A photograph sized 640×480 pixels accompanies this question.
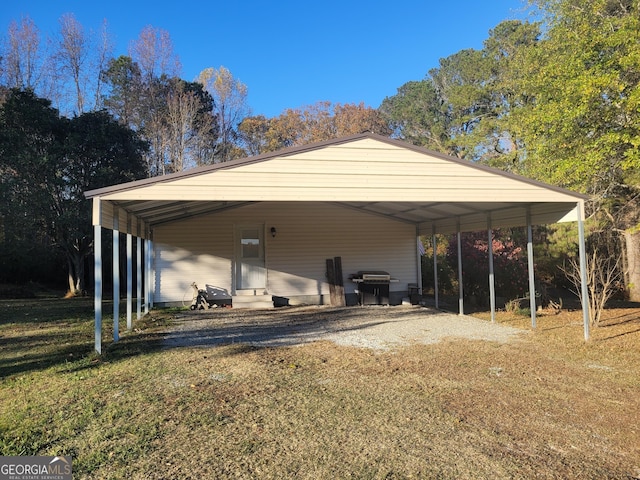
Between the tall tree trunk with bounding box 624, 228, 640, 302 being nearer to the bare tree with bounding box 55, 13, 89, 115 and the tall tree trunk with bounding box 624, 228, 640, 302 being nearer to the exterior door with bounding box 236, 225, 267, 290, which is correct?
the exterior door with bounding box 236, 225, 267, 290

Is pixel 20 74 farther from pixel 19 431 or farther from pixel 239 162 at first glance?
pixel 19 431

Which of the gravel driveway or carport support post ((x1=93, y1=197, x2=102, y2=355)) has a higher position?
carport support post ((x1=93, y1=197, x2=102, y2=355))

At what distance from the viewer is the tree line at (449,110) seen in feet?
29.4

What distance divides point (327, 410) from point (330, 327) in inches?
196

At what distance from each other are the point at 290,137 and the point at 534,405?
25.0m

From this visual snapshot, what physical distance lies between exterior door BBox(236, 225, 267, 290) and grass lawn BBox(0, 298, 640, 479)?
219 inches

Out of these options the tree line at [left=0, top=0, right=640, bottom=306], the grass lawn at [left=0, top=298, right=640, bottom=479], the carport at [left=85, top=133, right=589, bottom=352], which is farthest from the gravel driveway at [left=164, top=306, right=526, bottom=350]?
the tree line at [left=0, top=0, right=640, bottom=306]

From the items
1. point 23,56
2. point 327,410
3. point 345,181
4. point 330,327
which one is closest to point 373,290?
point 330,327

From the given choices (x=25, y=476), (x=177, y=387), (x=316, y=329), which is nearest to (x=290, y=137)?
(x=316, y=329)

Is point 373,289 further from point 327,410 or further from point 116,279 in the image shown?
point 327,410

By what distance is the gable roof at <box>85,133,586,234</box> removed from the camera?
6.55 meters

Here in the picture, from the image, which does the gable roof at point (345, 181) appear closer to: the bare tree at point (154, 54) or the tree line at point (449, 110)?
the tree line at point (449, 110)

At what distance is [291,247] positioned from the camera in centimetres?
1298

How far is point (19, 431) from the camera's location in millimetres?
3605
